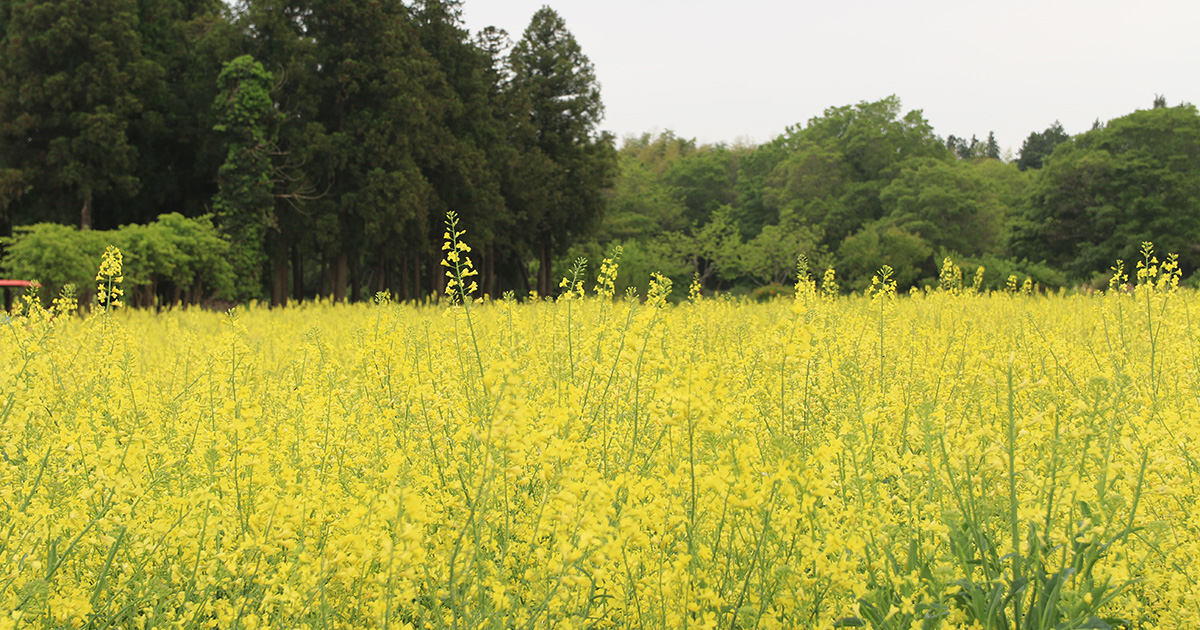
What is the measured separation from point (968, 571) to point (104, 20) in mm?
29310

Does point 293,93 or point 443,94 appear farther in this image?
point 443,94

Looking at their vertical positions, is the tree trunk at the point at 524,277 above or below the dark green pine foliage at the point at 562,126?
below

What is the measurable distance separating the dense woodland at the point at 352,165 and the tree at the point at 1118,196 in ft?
0.33

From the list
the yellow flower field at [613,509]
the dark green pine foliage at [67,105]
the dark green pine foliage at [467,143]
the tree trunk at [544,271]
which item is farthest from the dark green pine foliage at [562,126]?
the yellow flower field at [613,509]

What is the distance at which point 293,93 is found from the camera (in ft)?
83.8

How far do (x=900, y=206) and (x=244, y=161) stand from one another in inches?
1325

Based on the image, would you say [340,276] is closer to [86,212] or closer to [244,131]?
[244,131]

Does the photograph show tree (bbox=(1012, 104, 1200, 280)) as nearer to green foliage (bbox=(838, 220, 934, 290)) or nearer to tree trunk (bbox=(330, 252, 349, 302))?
green foliage (bbox=(838, 220, 934, 290))

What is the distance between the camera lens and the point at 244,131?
23703mm

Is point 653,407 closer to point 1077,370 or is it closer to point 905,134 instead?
point 1077,370

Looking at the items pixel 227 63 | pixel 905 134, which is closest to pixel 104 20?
pixel 227 63

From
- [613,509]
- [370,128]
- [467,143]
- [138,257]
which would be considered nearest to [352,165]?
[370,128]

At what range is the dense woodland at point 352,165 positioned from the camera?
23531 millimetres

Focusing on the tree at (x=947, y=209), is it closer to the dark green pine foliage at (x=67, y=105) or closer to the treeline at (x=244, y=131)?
the treeline at (x=244, y=131)
